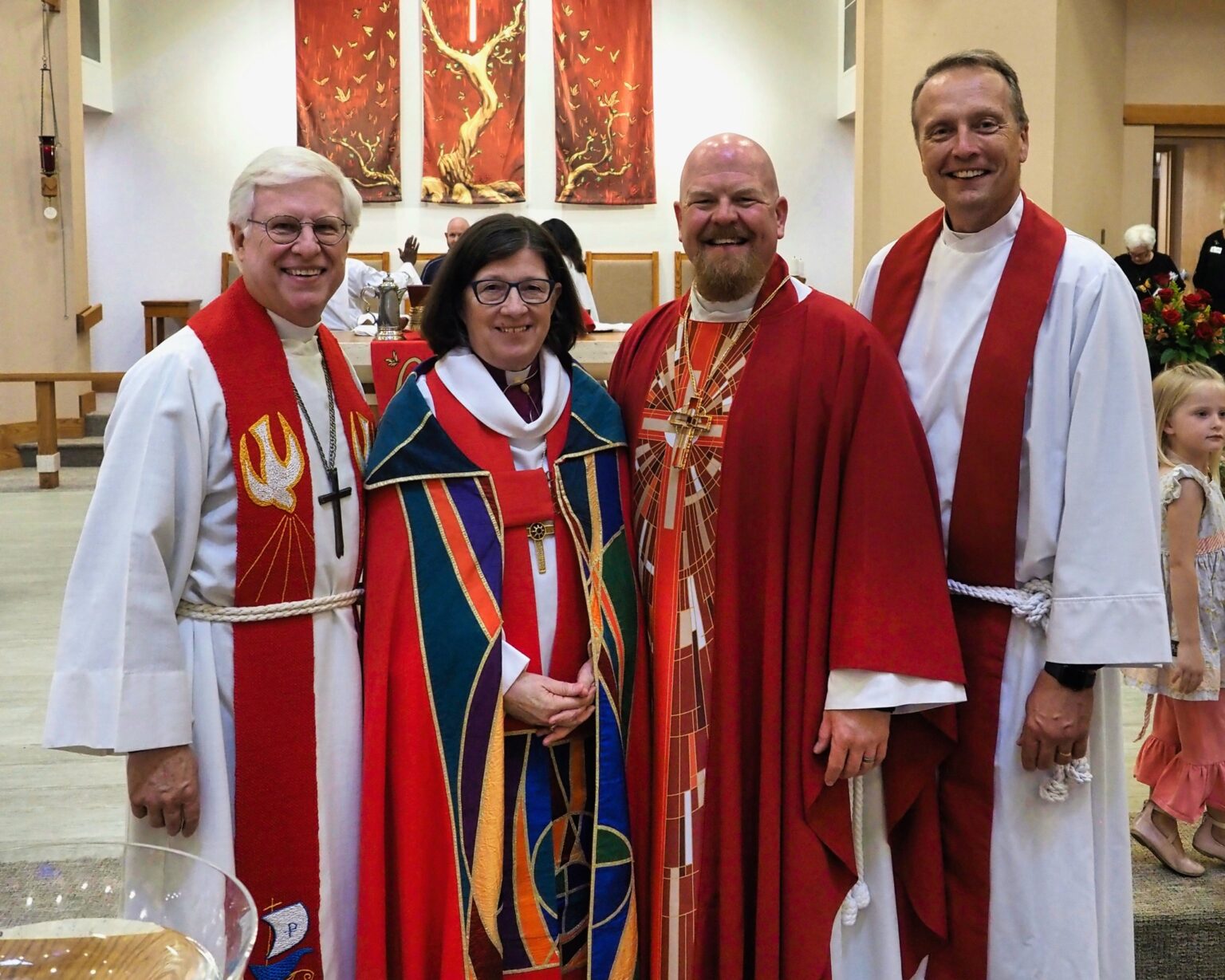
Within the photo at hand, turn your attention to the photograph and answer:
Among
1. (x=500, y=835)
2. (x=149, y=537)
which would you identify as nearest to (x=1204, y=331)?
(x=500, y=835)

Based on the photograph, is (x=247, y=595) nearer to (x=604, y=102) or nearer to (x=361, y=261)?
(x=361, y=261)

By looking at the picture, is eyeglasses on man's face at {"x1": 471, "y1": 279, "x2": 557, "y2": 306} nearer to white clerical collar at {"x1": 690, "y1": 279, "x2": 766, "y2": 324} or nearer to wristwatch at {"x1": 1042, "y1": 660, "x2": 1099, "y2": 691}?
white clerical collar at {"x1": 690, "y1": 279, "x2": 766, "y2": 324}

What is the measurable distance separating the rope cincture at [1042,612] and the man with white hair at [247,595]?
1.07 metres

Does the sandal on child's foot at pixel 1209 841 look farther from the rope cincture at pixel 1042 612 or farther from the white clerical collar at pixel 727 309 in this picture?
the white clerical collar at pixel 727 309

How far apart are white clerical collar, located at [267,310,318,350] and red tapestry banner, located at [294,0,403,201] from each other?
8660 millimetres

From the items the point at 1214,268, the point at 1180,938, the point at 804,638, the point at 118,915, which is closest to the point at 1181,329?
the point at 1180,938

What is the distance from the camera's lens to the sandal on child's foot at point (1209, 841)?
291 cm

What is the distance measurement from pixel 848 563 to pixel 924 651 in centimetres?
18

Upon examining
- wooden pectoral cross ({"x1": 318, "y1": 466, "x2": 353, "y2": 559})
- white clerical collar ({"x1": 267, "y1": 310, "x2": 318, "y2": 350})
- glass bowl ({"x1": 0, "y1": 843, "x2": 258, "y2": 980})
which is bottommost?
glass bowl ({"x1": 0, "y1": 843, "x2": 258, "y2": 980})

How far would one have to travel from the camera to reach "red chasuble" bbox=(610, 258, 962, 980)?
195 cm

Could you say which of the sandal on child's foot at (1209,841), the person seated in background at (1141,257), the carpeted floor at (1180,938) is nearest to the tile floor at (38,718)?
the sandal on child's foot at (1209,841)

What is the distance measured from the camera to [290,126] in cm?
1045

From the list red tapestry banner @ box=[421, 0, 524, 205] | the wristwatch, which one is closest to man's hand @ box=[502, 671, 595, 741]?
the wristwatch

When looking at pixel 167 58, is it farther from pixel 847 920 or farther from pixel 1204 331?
pixel 847 920
